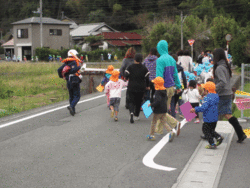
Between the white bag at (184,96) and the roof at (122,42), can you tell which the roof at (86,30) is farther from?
the white bag at (184,96)

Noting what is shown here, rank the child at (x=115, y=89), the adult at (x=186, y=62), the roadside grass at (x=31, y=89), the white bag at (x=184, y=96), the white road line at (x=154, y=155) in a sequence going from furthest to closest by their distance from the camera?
the roadside grass at (x=31, y=89), the adult at (x=186, y=62), the child at (x=115, y=89), the white bag at (x=184, y=96), the white road line at (x=154, y=155)

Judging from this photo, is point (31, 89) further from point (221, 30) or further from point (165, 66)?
point (221, 30)

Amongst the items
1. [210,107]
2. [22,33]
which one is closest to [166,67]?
[210,107]

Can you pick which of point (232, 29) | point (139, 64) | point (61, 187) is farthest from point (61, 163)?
point (232, 29)

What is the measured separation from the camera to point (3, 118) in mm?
9930

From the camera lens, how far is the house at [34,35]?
61094 mm

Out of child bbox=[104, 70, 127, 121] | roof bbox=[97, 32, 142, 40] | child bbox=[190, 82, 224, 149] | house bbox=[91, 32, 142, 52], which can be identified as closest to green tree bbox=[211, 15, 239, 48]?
house bbox=[91, 32, 142, 52]

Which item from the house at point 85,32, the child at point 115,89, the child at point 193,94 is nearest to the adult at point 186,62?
the child at point 193,94

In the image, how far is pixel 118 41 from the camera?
70.3 m

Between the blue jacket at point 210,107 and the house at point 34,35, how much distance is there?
188ft

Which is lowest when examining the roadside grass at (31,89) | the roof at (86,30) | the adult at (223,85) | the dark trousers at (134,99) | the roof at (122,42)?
the roadside grass at (31,89)

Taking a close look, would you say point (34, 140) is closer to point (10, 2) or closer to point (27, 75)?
point (27, 75)

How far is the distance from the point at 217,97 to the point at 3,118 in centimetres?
616

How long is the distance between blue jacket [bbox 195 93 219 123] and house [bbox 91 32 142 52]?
59.5 m
